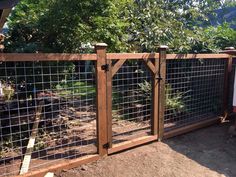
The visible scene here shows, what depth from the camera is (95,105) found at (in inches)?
160

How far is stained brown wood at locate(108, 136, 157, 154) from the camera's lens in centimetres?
429

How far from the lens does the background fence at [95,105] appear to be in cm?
391

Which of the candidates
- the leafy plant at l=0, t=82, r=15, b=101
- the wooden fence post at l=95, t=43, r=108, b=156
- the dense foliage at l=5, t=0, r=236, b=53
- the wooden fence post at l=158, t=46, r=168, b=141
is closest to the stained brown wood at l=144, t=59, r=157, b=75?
the wooden fence post at l=158, t=46, r=168, b=141

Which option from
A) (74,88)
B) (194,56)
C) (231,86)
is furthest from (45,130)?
(231,86)

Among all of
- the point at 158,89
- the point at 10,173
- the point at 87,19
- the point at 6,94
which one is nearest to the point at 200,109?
the point at 158,89

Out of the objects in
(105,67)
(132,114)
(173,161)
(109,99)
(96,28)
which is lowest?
(173,161)

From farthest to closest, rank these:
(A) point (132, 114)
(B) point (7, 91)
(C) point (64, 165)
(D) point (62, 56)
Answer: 1. (B) point (7, 91)
2. (A) point (132, 114)
3. (C) point (64, 165)
4. (D) point (62, 56)

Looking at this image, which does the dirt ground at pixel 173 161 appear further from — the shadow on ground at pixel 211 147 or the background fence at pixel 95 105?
the background fence at pixel 95 105

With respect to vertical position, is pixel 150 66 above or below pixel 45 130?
above

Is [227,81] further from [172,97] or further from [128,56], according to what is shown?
[128,56]

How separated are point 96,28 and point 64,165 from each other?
2.25 meters

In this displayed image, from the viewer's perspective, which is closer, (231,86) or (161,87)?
(161,87)

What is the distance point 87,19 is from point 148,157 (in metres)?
2.46

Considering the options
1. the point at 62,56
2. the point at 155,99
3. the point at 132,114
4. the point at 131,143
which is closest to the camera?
the point at 62,56
